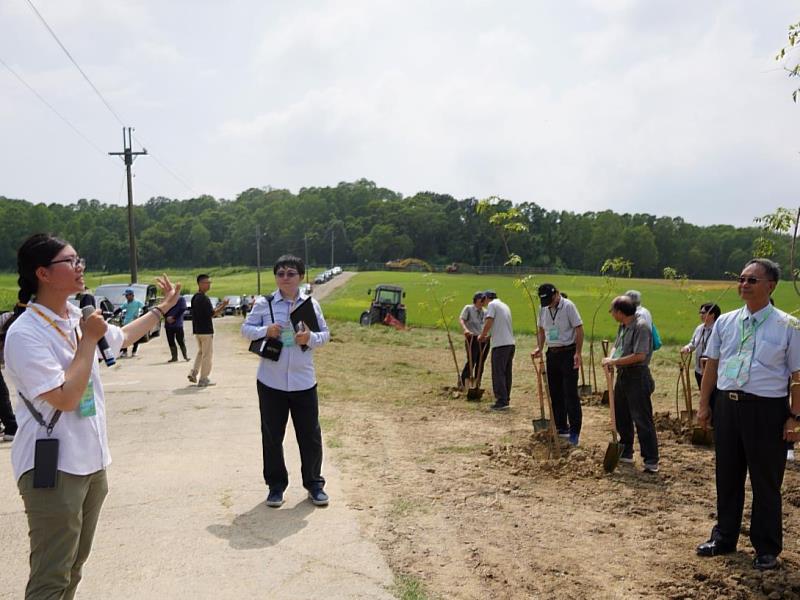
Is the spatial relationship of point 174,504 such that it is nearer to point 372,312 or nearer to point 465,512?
point 465,512

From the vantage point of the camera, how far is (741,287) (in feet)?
14.1

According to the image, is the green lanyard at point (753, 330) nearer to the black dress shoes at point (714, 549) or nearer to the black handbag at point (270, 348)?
the black dress shoes at point (714, 549)

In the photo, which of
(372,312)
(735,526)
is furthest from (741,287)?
(372,312)

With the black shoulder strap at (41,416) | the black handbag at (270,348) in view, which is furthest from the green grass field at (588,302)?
the black shoulder strap at (41,416)

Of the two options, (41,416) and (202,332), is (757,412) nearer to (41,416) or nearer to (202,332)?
(41,416)

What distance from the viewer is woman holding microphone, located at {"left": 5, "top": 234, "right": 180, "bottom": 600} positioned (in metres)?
2.59

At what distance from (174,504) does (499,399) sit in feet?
18.6

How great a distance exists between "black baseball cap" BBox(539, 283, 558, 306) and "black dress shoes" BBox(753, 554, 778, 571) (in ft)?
12.5

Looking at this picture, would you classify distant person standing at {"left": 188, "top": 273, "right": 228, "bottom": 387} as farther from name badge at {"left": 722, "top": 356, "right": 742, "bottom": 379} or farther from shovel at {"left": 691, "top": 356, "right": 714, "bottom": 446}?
name badge at {"left": 722, "top": 356, "right": 742, "bottom": 379}

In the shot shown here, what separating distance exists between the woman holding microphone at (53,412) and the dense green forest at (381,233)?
186ft

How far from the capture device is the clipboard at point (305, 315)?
5180mm

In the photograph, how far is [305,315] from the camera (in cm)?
520

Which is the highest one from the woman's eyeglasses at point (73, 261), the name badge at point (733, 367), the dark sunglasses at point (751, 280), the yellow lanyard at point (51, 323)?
the woman's eyeglasses at point (73, 261)

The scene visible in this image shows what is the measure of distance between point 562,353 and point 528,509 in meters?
2.59
